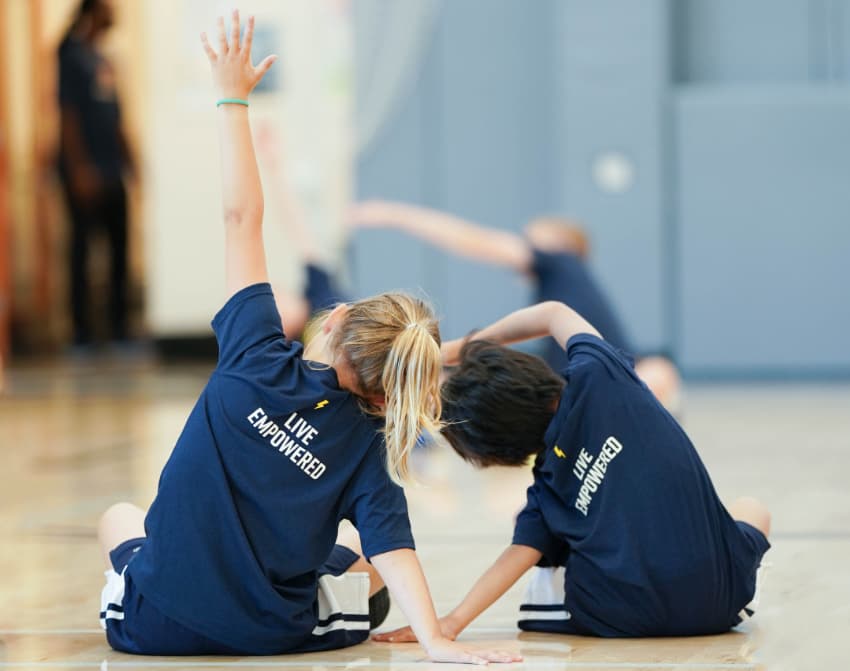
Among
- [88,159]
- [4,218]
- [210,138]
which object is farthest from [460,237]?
[88,159]

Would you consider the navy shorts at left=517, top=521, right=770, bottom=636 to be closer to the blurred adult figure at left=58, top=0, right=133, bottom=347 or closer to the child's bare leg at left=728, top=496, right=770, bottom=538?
the child's bare leg at left=728, top=496, right=770, bottom=538

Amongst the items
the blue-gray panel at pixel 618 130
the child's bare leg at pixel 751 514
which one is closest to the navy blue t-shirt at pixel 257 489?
the child's bare leg at pixel 751 514

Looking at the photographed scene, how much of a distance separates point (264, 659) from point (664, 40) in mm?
4900

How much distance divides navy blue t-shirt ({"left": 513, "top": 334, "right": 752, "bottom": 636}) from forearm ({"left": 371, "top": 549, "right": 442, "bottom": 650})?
239 mm

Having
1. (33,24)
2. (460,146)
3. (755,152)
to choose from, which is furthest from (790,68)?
(33,24)

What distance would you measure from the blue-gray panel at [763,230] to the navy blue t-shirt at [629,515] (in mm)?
4461

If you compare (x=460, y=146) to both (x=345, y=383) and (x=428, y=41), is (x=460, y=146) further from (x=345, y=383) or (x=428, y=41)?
(x=345, y=383)

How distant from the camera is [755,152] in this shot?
6.20 metres

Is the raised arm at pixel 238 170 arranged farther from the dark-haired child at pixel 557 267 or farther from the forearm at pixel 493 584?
the dark-haired child at pixel 557 267

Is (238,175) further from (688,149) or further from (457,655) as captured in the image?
(688,149)

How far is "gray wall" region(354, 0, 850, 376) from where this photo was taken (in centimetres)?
619

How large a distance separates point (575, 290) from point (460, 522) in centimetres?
124

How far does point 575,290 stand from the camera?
396 centimetres

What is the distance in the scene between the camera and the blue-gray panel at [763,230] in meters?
6.19
